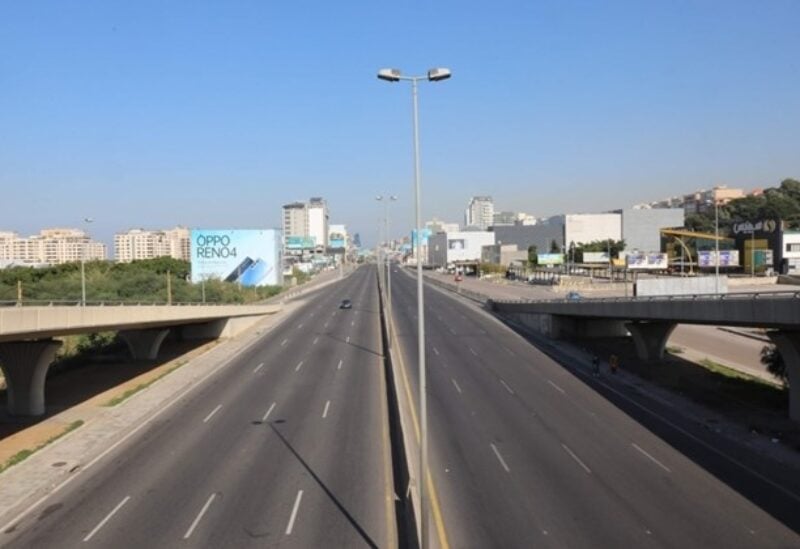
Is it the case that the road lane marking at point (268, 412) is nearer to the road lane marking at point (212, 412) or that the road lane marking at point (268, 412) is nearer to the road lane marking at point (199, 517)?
the road lane marking at point (212, 412)

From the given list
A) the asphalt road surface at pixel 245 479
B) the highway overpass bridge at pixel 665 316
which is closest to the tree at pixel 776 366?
the highway overpass bridge at pixel 665 316

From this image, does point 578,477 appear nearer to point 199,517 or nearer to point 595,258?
point 199,517

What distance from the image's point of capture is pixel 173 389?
36.7 metres

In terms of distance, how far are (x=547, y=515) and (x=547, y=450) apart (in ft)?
20.8

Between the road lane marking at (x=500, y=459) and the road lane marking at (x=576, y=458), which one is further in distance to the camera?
the road lane marking at (x=500, y=459)

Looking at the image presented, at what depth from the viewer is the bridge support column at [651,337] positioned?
150ft

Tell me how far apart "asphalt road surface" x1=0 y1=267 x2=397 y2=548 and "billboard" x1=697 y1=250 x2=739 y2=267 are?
87.5m

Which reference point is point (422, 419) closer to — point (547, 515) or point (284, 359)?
point (547, 515)

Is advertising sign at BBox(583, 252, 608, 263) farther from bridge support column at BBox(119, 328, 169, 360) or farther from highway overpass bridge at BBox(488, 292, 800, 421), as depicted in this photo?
bridge support column at BBox(119, 328, 169, 360)

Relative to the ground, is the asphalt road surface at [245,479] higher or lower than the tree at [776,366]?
lower

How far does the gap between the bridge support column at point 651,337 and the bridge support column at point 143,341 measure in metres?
31.6

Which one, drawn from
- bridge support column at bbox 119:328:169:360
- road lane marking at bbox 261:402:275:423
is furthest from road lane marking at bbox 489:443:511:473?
bridge support column at bbox 119:328:169:360

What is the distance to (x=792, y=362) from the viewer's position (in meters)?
29.0

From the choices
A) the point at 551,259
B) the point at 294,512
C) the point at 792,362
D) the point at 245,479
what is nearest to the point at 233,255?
the point at 551,259
